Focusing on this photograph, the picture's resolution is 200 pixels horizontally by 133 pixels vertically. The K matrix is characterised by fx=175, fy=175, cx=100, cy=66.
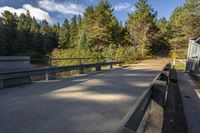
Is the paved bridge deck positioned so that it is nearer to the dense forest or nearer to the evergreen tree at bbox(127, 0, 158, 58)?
the dense forest

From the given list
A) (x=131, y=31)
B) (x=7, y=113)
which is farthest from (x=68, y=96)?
(x=131, y=31)

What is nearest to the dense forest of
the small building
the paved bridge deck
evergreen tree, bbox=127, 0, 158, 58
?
evergreen tree, bbox=127, 0, 158, 58

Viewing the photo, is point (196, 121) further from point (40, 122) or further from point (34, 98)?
point (34, 98)

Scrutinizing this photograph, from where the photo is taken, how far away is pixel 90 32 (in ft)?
149

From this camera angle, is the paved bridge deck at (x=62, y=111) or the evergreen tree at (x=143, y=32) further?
the evergreen tree at (x=143, y=32)

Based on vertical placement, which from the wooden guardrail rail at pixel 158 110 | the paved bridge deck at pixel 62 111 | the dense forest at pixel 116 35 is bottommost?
the paved bridge deck at pixel 62 111

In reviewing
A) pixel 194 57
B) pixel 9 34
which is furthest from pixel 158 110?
pixel 9 34

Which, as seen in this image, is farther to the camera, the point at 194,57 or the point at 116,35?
the point at 116,35

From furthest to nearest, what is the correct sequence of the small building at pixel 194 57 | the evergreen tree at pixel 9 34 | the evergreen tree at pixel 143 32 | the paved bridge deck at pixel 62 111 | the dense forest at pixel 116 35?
the evergreen tree at pixel 9 34 → the evergreen tree at pixel 143 32 → the dense forest at pixel 116 35 → the small building at pixel 194 57 → the paved bridge deck at pixel 62 111

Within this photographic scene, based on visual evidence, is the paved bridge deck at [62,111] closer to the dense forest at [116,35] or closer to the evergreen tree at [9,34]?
the dense forest at [116,35]

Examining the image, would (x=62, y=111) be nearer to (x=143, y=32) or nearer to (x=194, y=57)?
(x=194, y=57)

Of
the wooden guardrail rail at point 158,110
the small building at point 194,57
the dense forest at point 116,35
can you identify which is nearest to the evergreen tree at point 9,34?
the dense forest at point 116,35

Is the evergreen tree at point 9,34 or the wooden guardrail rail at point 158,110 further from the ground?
the evergreen tree at point 9,34

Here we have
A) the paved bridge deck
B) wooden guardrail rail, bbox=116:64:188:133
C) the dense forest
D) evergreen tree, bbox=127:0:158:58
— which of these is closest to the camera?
wooden guardrail rail, bbox=116:64:188:133
